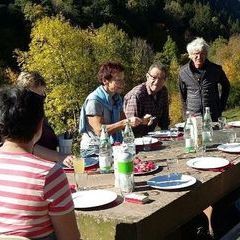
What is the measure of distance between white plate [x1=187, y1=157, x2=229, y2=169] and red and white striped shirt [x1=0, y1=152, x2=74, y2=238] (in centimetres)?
169

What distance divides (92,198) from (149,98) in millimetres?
3172

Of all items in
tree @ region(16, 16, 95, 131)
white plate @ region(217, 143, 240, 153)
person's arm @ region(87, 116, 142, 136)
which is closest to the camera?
white plate @ region(217, 143, 240, 153)

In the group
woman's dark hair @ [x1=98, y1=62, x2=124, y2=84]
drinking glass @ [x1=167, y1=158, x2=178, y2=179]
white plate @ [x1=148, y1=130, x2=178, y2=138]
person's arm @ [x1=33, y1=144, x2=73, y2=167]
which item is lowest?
drinking glass @ [x1=167, y1=158, x2=178, y2=179]

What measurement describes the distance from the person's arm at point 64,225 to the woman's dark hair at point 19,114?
430mm

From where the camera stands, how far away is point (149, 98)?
20.5ft

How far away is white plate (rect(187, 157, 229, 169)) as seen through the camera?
12.7 ft

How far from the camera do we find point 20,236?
238 cm

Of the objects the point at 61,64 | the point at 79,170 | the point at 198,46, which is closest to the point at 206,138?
the point at 79,170

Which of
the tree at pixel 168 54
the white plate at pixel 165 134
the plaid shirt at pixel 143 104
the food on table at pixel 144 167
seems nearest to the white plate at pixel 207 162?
the food on table at pixel 144 167

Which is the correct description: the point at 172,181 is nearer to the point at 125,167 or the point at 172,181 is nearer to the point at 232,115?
the point at 125,167

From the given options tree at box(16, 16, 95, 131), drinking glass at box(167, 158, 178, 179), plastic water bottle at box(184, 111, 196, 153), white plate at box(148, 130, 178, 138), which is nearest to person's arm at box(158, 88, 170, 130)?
white plate at box(148, 130, 178, 138)

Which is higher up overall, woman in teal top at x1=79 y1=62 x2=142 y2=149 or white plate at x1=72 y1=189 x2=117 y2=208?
woman in teal top at x1=79 y1=62 x2=142 y2=149

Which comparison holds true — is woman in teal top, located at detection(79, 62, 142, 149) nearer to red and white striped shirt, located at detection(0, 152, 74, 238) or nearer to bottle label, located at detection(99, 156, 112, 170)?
bottle label, located at detection(99, 156, 112, 170)

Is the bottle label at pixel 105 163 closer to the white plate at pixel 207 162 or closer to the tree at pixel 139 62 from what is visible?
the white plate at pixel 207 162
